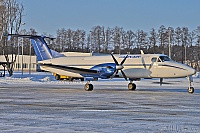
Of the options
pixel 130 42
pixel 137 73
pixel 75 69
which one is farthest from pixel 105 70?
pixel 130 42

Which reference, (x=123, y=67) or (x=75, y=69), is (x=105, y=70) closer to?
(x=123, y=67)

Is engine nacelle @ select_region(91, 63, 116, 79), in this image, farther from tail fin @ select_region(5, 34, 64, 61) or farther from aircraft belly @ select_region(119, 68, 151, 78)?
tail fin @ select_region(5, 34, 64, 61)

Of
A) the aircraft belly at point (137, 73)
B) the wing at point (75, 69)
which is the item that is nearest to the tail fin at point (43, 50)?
the wing at point (75, 69)

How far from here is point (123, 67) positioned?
Result: 2686 cm

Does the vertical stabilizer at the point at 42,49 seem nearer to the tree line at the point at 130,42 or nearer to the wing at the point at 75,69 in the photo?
the wing at the point at 75,69

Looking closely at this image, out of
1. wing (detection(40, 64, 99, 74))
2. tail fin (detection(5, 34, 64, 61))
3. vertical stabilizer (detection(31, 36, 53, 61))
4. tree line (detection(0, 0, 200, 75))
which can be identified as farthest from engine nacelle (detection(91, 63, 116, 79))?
tree line (detection(0, 0, 200, 75))

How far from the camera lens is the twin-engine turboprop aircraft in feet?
84.5

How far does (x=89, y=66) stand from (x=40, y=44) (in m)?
5.28

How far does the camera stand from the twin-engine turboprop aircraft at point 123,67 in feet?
84.5

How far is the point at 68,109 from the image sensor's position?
15203 mm

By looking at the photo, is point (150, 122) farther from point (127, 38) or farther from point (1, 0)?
point (127, 38)

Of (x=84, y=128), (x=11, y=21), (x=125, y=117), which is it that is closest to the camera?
(x=84, y=128)

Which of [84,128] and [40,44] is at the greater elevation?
[40,44]

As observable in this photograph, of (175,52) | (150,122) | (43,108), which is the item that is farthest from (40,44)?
(175,52)
